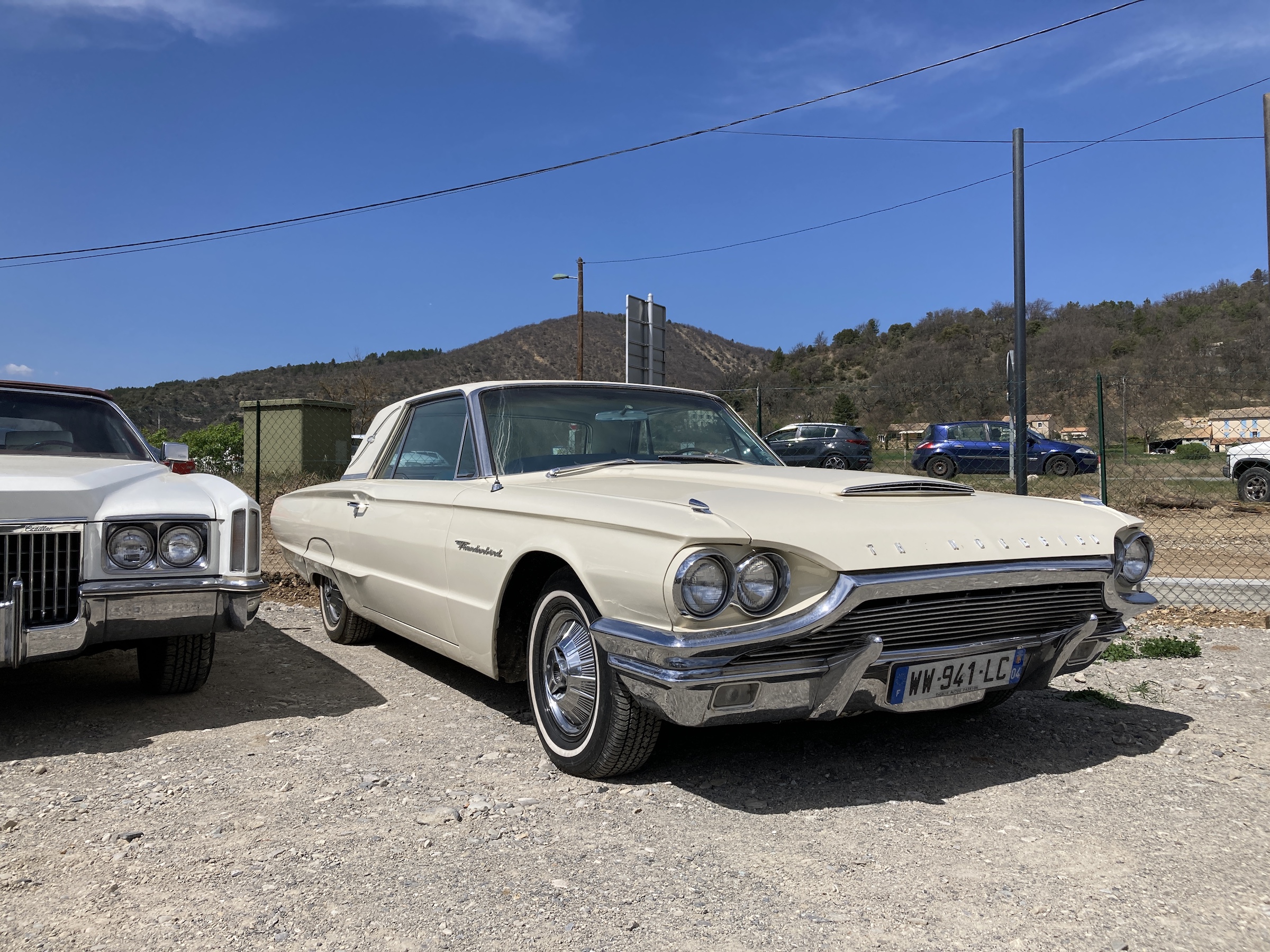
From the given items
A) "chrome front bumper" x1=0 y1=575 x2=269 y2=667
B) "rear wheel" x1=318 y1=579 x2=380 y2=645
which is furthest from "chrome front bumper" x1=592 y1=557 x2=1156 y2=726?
"rear wheel" x1=318 y1=579 x2=380 y2=645

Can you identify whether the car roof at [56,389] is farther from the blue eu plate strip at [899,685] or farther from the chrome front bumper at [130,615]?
the blue eu plate strip at [899,685]

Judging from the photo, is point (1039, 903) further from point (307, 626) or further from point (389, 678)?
point (307, 626)

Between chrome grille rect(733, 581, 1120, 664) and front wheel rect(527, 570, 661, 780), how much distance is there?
528 mm

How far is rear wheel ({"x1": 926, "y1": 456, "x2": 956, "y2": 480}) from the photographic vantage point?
21984mm

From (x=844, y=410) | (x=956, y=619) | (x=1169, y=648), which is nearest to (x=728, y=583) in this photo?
(x=956, y=619)

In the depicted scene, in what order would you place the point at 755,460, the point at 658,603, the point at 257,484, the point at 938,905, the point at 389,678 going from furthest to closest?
the point at 257,484 → the point at 389,678 → the point at 755,460 → the point at 658,603 → the point at 938,905

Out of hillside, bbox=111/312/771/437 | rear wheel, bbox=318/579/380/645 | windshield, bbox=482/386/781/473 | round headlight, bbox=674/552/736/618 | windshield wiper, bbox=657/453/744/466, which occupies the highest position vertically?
hillside, bbox=111/312/771/437

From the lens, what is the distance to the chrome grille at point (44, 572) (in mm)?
3367

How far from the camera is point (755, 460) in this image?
4406 mm

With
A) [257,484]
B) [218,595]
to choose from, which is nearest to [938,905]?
[218,595]

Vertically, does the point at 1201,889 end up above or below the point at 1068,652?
below

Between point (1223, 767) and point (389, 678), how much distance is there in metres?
3.59

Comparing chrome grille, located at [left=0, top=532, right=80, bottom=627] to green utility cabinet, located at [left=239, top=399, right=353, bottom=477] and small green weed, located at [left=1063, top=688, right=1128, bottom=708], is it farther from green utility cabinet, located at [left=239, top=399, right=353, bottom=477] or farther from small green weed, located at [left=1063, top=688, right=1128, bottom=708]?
green utility cabinet, located at [left=239, top=399, right=353, bottom=477]

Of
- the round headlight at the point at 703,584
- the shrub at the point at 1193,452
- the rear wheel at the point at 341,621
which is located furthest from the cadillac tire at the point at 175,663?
the shrub at the point at 1193,452
